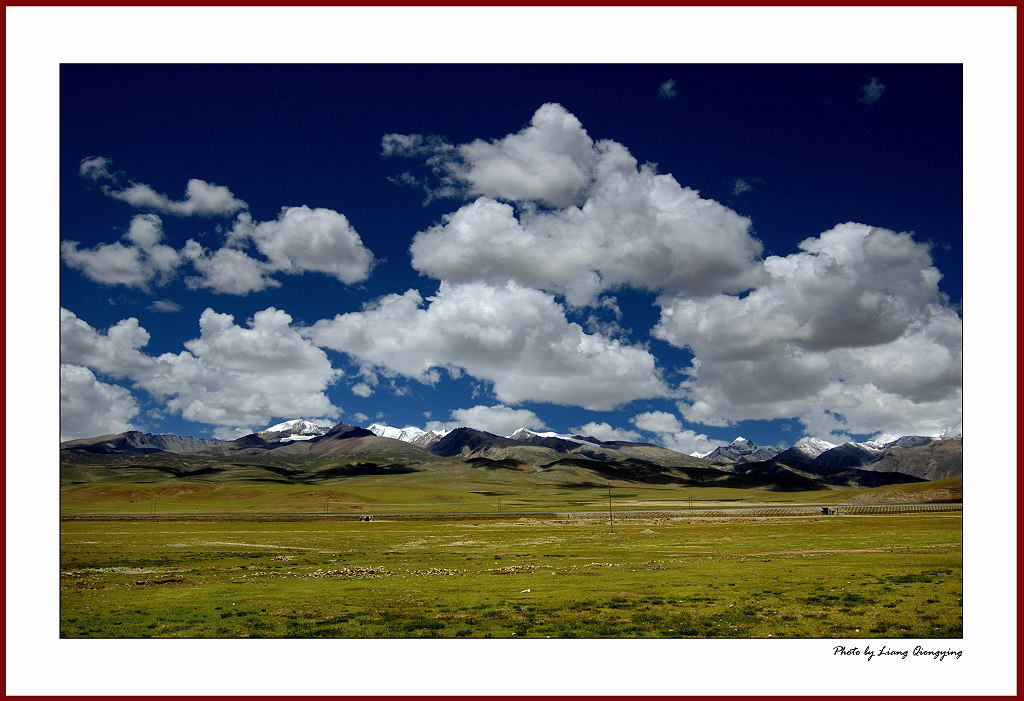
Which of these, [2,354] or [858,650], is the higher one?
[2,354]

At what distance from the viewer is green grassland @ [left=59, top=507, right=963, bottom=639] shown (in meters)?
27.5

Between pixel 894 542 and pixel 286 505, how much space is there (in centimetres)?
16932

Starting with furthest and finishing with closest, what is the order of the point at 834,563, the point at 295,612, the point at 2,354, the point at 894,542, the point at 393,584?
1. the point at 894,542
2. the point at 834,563
3. the point at 393,584
4. the point at 295,612
5. the point at 2,354

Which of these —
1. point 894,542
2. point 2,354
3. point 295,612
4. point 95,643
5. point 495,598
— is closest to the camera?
point 2,354

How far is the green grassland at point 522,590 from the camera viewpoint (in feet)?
90.1

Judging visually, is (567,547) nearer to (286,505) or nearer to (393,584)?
(393,584)

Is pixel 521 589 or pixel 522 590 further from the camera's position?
pixel 521 589

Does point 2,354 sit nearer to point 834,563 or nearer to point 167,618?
point 167,618

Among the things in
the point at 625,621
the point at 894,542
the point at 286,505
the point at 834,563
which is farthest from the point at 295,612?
the point at 286,505

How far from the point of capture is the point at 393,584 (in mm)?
41438

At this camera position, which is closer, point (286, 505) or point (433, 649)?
point (433, 649)

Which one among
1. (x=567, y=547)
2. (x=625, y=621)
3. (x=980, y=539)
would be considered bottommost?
(x=567, y=547)

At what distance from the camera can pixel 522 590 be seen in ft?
124

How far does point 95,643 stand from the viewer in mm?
23531
